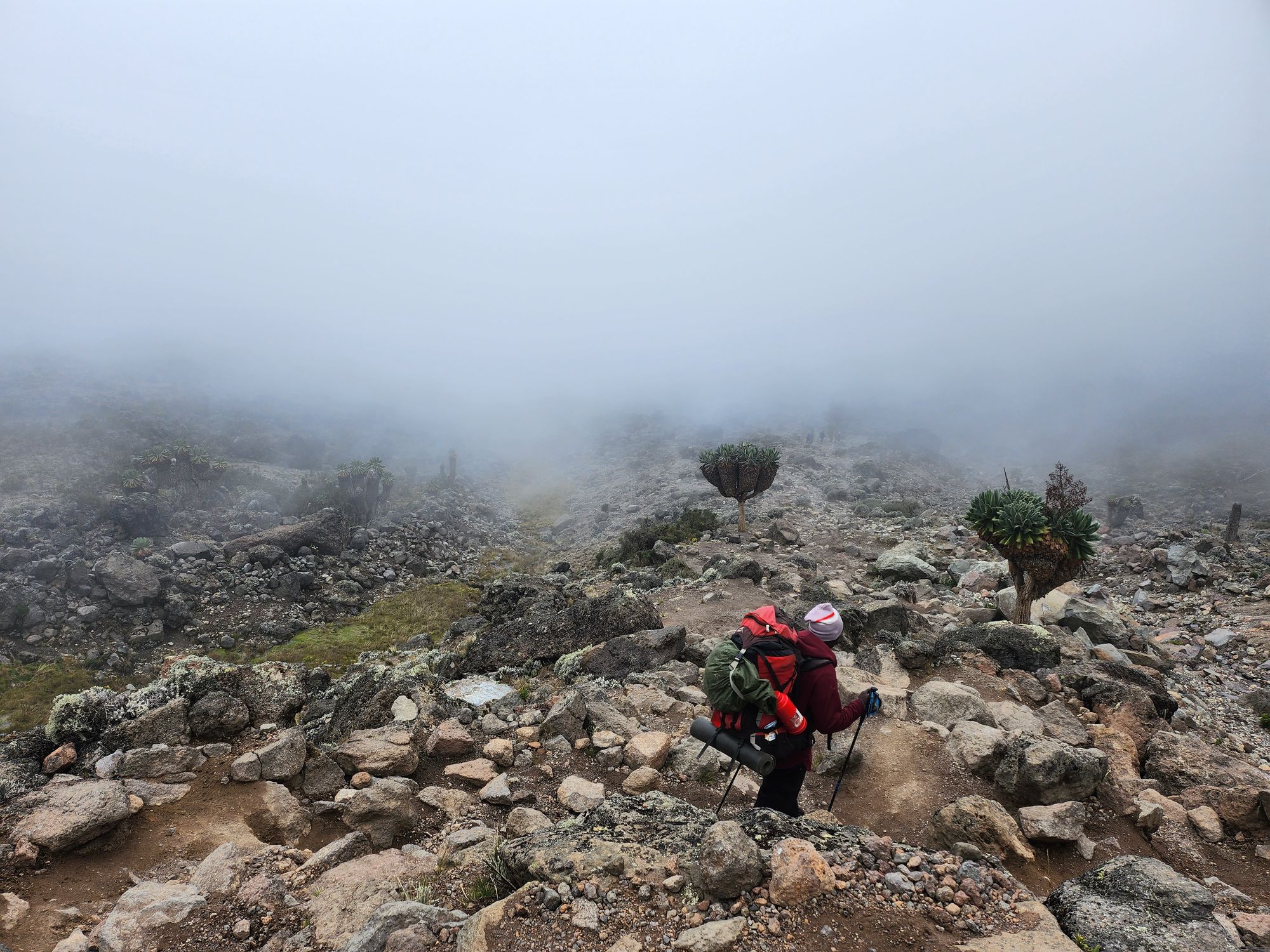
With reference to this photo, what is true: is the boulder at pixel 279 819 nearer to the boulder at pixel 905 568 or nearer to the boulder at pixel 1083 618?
the boulder at pixel 1083 618

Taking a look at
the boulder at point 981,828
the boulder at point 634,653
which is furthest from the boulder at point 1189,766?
the boulder at point 634,653

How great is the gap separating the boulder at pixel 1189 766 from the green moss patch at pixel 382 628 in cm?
1622

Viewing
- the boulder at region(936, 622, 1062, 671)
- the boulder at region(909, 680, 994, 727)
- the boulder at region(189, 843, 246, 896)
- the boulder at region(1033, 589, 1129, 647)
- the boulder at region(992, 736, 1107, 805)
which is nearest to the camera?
the boulder at region(189, 843, 246, 896)

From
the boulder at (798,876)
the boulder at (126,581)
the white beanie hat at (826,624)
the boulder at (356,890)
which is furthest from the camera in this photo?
the boulder at (126,581)

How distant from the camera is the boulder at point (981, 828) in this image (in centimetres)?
534

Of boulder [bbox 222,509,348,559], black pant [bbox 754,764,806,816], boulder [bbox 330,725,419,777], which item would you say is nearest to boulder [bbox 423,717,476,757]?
boulder [bbox 330,725,419,777]

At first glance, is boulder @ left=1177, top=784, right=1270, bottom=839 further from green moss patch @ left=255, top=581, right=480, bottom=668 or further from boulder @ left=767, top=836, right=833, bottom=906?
green moss patch @ left=255, top=581, right=480, bottom=668

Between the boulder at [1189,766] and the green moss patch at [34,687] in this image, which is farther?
the green moss patch at [34,687]

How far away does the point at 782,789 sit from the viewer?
5.30m

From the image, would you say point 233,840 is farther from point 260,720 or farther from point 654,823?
point 654,823

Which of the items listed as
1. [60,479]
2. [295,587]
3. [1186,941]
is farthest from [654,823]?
[60,479]

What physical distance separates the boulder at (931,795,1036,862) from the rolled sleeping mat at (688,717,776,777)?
1.97 m

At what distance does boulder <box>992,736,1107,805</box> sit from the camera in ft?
21.5

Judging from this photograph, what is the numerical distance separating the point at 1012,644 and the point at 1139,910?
751cm
